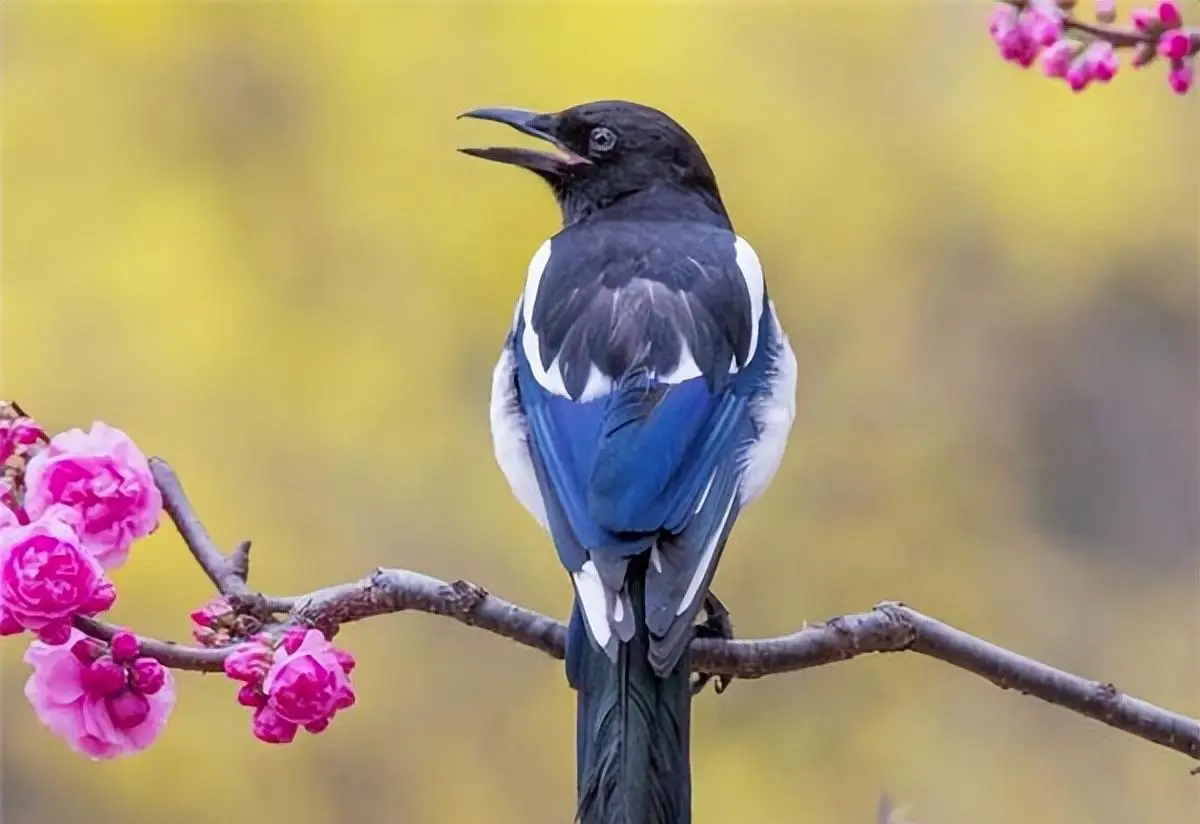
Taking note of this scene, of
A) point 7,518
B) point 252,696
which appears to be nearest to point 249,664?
point 252,696

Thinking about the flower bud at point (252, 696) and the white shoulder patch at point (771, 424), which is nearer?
the flower bud at point (252, 696)

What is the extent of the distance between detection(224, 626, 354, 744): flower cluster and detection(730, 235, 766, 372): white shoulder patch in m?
0.37

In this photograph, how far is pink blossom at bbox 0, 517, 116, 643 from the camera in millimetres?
710

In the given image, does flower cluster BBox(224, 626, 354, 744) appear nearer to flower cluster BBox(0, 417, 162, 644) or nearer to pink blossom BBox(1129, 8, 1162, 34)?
flower cluster BBox(0, 417, 162, 644)

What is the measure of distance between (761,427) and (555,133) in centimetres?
40

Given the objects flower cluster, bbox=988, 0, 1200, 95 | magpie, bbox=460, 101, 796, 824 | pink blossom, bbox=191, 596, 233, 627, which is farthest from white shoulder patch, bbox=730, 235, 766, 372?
pink blossom, bbox=191, 596, 233, 627

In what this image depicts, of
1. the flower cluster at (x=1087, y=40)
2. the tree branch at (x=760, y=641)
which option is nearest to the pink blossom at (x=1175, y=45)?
the flower cluster at (x=1087, y=40)

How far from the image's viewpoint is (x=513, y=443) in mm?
1029

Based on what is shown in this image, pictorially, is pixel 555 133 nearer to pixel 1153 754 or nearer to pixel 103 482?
pixel 103 482

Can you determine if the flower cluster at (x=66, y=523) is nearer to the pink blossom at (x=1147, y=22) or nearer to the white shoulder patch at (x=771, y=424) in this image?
the white shoulder patch at (x=771, y=424)

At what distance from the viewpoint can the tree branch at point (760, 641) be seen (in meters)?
0.85

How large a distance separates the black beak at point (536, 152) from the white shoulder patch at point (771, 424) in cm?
24

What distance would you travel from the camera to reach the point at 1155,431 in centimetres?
202

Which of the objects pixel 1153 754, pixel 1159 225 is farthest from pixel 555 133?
pixel 1153 754
